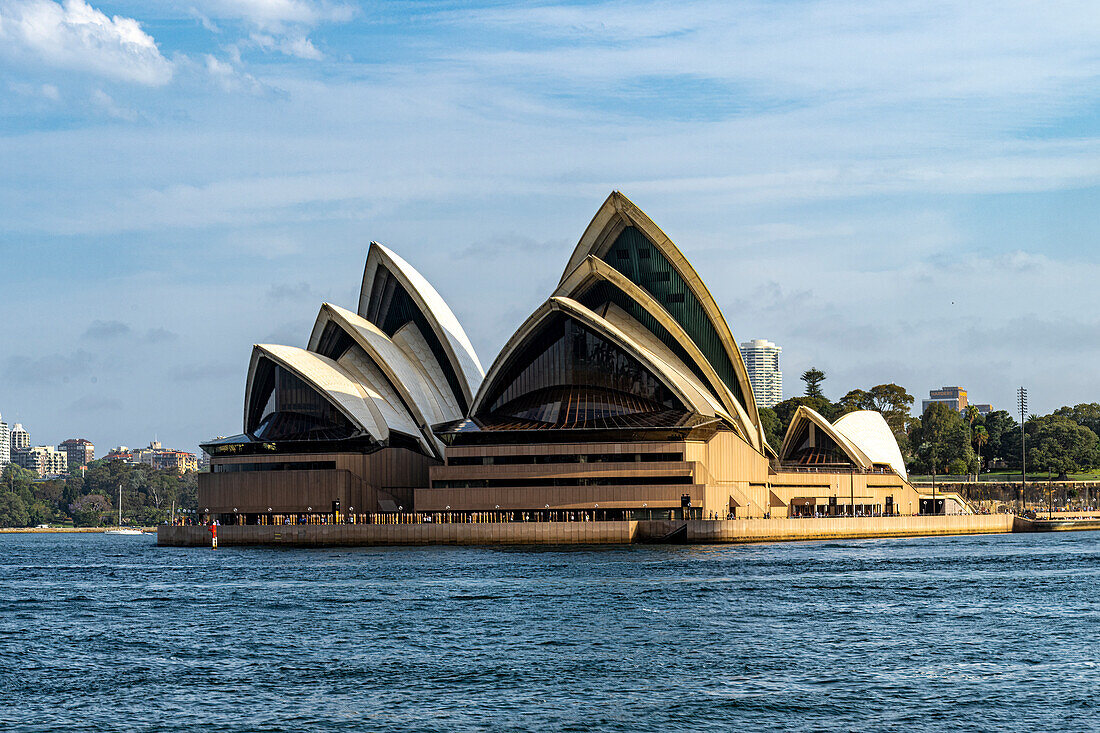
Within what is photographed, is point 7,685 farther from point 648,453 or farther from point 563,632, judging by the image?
point 648,453

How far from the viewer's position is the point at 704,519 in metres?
84.8

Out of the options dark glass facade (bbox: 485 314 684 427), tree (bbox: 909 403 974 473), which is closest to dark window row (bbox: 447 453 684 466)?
dark glass facade (bbox: 485 314 684 427)

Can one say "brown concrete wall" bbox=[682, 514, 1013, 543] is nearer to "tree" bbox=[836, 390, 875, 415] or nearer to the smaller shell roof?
the smaller shell roof

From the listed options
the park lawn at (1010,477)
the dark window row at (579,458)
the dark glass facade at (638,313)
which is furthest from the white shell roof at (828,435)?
the park lawn at (1010,477)

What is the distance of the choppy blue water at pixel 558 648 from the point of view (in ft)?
94.1

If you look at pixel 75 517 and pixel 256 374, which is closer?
pixel 256 374

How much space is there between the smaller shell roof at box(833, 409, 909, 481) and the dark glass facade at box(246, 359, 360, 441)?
134 feet

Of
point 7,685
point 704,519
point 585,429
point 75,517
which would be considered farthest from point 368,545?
point 75,517

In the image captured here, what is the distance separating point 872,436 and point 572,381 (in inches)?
1279

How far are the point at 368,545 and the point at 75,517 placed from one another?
121 metres

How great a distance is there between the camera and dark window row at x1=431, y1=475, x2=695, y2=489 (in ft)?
281

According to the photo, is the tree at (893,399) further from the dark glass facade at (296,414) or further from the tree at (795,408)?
the dark glass facade at (296,414)

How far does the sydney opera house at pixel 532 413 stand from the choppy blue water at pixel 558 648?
21.2m

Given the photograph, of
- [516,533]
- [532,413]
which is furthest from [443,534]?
[532,413]
